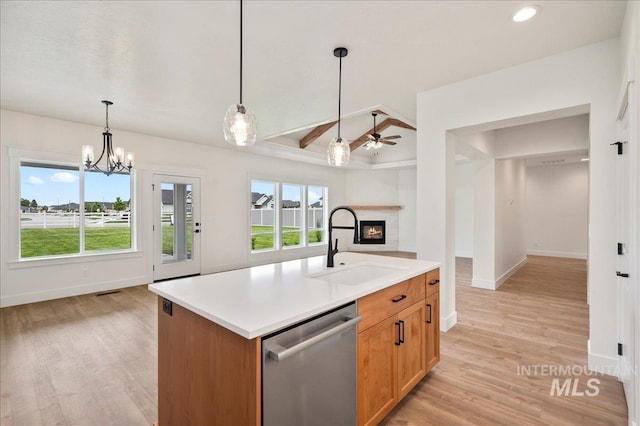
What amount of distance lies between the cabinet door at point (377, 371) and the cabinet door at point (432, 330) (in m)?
0.52

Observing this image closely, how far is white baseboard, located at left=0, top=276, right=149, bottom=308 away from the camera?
4.11m

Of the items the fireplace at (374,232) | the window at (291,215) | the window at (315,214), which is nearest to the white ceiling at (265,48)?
the window at (291,215)

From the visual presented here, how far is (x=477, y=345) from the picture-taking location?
9.54ft

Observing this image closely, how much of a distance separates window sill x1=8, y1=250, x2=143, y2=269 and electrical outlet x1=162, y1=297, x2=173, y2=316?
4.21 m

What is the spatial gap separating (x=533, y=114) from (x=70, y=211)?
20.5 feet

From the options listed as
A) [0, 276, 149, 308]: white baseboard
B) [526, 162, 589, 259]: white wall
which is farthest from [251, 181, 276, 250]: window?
[526, 162, 589, 259]: white wall

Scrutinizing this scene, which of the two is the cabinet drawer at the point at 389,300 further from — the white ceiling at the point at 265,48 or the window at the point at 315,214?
the window at the point at 315,214

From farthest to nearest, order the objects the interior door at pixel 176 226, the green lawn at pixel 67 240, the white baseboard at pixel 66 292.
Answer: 1. the interior door at pixel 176 226
2. the green lawn at pixel 67 240
3. the white baseboard at pixel 66 292

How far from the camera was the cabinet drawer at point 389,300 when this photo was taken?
5.20ft

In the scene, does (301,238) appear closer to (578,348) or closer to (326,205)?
(326,205)

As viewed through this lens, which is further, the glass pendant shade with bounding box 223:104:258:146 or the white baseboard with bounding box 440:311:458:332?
the white baseboard with bounding box 440:311:458:332

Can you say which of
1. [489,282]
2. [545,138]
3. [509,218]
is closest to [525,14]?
[545,138]

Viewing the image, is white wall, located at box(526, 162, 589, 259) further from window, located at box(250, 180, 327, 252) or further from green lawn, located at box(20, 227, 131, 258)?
green lawn, located at box(20, 227, 131, 258)

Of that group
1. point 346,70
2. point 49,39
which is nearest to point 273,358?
point 346,70
